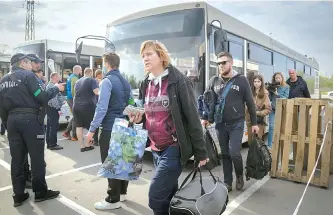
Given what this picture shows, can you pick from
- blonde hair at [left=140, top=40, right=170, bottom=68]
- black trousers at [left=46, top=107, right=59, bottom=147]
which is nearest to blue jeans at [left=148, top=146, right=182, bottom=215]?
blonde hair at [left=140, top=40, right=170, bottom=68]

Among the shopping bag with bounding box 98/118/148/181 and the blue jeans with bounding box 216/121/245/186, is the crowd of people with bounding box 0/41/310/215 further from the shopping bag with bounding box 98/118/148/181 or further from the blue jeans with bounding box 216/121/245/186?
the shopping bag with bounding box 98/118/148/181

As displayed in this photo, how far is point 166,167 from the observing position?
2326 mm

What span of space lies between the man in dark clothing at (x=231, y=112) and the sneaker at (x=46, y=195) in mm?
2428

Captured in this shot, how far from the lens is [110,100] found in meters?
3.49

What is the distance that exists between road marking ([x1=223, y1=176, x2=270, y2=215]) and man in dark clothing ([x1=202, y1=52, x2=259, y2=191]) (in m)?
0.23

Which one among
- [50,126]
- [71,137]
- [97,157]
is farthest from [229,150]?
[71,137]

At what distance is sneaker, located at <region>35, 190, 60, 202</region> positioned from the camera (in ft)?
12.4

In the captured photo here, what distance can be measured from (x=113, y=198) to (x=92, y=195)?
610mm

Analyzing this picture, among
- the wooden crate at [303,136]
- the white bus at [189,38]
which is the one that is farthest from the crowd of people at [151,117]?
the white bus at [189,38]

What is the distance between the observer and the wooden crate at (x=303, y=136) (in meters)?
4.29

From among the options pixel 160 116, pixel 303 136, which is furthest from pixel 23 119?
pixel 303 136

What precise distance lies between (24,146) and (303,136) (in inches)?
163

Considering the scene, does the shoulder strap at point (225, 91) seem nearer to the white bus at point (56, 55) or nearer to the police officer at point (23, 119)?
the police officer at point (23, 119)

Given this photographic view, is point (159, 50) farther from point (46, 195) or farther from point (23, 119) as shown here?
point (46, 195)
